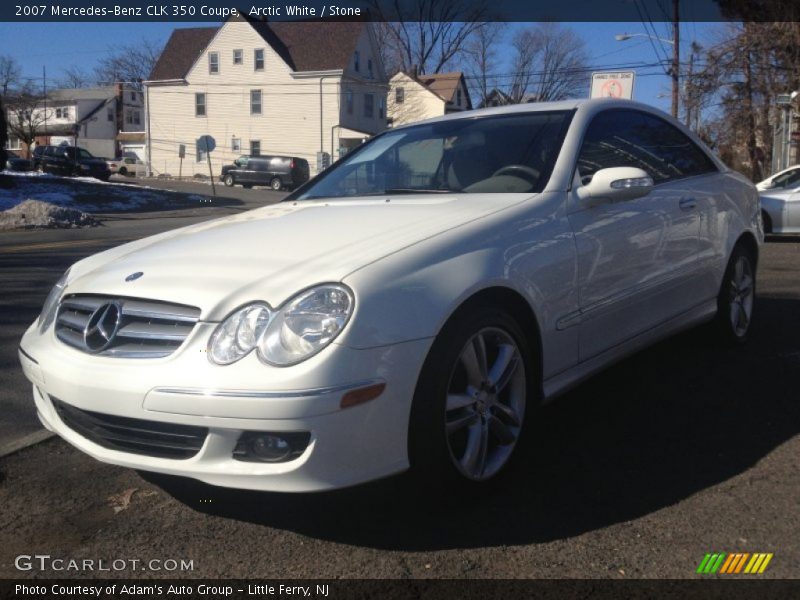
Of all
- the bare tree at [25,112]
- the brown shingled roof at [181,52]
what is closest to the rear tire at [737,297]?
the brown shingled roof at [181,52]

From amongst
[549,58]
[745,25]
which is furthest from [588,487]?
[549,58]

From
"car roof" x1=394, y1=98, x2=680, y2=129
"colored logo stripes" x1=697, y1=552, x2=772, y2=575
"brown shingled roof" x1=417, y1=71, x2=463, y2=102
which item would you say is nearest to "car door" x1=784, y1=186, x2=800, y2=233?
"car roof" x1=394, y1=98, x2=680, y2=129

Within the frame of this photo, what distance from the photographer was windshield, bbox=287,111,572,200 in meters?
3.79

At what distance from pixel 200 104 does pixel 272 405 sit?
1980 inches

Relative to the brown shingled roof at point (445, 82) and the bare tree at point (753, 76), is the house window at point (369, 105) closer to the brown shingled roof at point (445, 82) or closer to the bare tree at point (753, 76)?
the brown shingled roof at point (445, 82)

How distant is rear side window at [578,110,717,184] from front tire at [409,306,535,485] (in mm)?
1137

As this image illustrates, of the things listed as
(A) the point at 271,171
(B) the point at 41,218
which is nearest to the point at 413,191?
Result: (B) the point at 41,218

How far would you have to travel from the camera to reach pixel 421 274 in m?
2.78

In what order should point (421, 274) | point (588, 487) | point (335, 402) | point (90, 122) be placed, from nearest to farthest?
1. point (335, 402)
2. point (421, 274)
3. point (588, 487)
4. point (90, 122)

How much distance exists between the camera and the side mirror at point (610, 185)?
3.58 metres

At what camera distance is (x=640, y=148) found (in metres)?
4.43

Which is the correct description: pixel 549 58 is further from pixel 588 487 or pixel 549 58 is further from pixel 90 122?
pixel 588 487

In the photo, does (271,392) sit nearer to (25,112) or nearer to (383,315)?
(383,315)

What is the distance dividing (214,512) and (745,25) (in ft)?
89.0
